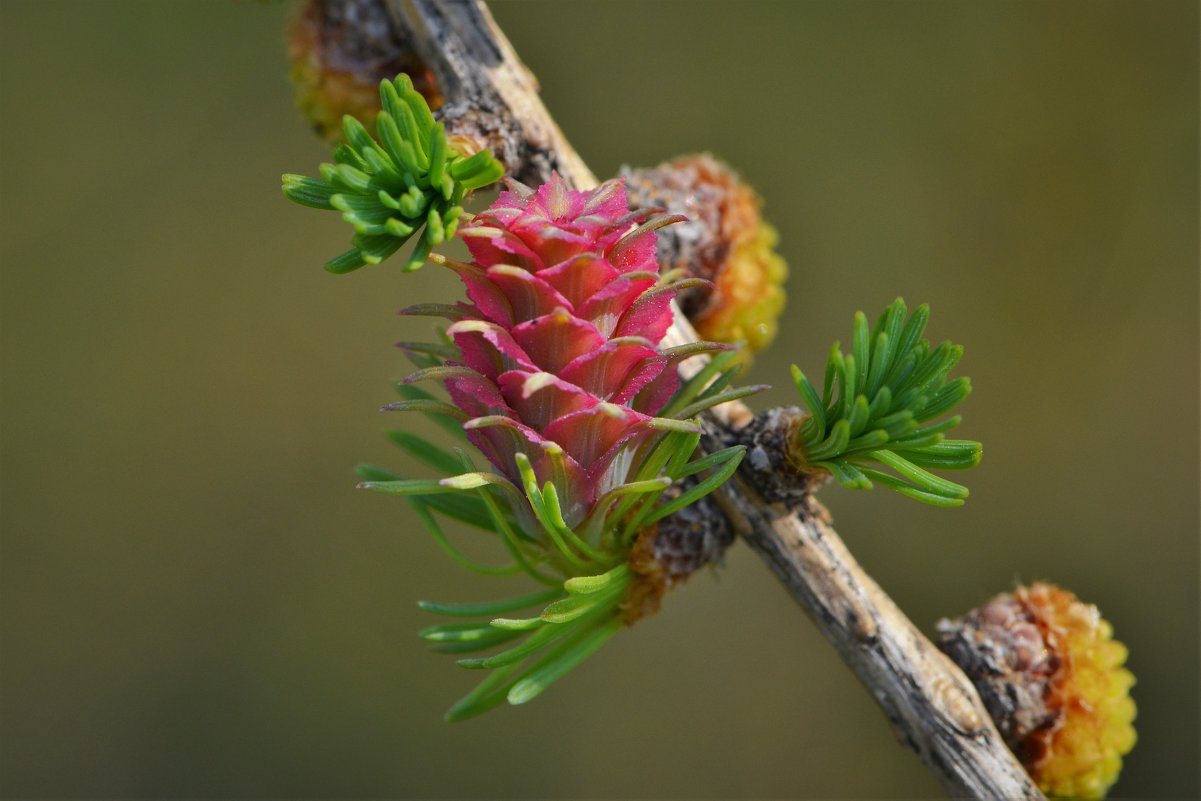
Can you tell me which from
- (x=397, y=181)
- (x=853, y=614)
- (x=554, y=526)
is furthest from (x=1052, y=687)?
(x=397, y=181)

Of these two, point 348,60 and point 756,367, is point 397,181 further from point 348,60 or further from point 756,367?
point 756,367

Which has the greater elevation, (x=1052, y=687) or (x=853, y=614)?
(x=853, y=614)

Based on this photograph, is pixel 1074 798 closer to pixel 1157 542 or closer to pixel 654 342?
pixel 654 342

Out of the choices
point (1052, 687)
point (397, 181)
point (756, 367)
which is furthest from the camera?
point (756, 367)

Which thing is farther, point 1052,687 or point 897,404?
point 1052,687

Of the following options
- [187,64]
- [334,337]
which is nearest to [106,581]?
[334,337]

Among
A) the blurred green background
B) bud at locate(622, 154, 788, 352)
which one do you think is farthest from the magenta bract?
the blurred green background

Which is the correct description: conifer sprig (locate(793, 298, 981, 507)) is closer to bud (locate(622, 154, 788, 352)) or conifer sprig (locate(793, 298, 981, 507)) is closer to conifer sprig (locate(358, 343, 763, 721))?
conifer sprig (locate(358, 343, 763, 721))
